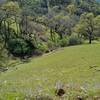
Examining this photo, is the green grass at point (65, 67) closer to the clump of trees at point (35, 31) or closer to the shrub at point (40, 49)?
the shrub at point (40, 49)

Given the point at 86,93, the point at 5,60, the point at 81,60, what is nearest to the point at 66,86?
the point at 86,93

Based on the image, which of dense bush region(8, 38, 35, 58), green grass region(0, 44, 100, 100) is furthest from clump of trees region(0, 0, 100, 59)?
green grass region(0, 44, 100, 100)

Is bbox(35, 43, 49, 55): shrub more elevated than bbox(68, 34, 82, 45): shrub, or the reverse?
bbox(35, 43, 49, 55): shrub

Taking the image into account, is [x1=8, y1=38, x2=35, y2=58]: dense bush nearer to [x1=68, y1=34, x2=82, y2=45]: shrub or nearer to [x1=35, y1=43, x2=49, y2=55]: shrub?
[x1=35, y1=43, x2=49, y2=55]: shrub

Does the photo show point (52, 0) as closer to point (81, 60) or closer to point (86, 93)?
point (81, 60)

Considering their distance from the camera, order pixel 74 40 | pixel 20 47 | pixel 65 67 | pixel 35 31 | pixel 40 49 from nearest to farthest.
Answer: pixel 65 67
pixel 40 49
pixel 20 47
pixel 74 40
pixel 35 31

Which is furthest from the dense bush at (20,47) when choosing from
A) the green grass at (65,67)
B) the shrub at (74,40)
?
the green grass at (65,67)

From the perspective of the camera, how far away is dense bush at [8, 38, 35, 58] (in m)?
68.7

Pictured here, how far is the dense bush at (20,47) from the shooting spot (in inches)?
2703

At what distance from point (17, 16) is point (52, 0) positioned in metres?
82.4

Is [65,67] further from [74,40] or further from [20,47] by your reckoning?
[74,40]

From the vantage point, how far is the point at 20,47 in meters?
70.2

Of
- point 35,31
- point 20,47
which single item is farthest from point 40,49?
point 35,31

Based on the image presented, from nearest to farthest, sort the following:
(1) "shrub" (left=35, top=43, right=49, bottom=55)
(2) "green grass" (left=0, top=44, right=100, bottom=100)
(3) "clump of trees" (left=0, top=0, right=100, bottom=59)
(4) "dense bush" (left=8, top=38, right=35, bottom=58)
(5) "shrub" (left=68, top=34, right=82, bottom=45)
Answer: (2) "green grass" (left=0, top=44, right=100, bottom=100) < (1) "shrub" (left=35, top=43, right=49, bottom=55) < (4) "dense bush" (left=8, top=38, right=35, bottom=58) < (3) "clump of trees" (left=0, top=0, right=100, bottom=59) < (5) "shrub" (left=68, top=34, right=82, bottom=45)
